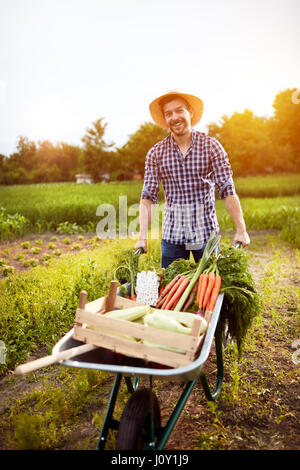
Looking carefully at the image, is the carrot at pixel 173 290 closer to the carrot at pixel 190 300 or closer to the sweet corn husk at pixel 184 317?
the carrot at pixel 190 300

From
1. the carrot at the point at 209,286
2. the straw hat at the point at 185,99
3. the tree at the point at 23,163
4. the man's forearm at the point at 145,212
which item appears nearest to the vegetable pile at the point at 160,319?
the carrot at the point at 209,286

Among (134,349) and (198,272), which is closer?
(134,349)

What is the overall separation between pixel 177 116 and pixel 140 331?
2006 mm

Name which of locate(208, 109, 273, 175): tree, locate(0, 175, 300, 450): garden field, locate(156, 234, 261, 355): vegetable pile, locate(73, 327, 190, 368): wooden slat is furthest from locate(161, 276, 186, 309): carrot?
locate(208, 109, 273, 175): tree

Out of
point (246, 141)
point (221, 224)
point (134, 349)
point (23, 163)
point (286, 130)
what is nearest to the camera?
point (134, 349)

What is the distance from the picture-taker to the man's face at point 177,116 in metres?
3.22

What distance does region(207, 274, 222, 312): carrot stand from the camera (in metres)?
2.41

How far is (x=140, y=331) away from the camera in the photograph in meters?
1.92

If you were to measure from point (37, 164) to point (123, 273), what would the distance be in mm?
34221

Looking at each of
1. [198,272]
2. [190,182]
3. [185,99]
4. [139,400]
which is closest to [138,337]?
[139,400]

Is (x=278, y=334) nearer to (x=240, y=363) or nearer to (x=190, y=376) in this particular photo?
(x=240, y=363)

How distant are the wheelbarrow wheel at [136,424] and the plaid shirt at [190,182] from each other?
1.78 meters

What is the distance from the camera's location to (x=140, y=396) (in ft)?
6.64

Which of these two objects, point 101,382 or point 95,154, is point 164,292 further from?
point 95,154
